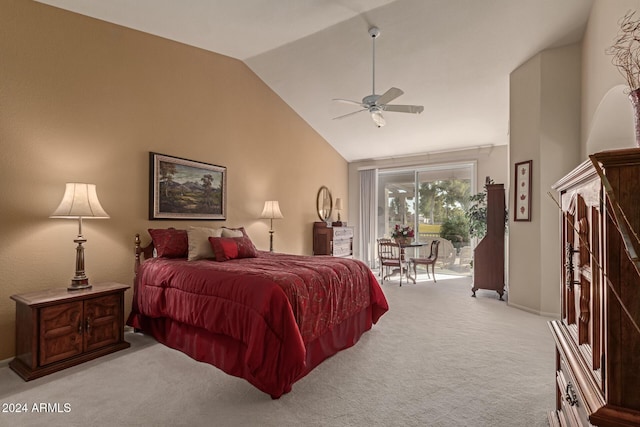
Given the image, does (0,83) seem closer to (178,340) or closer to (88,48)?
(88,48)

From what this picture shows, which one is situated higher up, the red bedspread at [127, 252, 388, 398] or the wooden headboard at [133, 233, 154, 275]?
the wooden headboard at [133, 233, 154, 275]

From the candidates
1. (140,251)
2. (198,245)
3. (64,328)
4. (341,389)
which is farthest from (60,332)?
(341,389)

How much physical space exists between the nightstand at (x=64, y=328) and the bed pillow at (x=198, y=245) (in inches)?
27.7

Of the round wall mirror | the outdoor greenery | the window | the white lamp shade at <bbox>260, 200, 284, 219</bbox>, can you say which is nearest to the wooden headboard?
the white lamp shade at <bbox>260, 200, 284, 219</bbox>

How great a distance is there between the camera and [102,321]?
2.73m

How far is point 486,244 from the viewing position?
4.86 meters

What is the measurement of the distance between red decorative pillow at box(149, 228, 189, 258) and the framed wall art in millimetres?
4273

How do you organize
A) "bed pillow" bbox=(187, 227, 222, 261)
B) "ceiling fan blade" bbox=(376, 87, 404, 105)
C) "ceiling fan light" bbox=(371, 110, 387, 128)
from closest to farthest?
"ceiling fan blade" bbox=(376, 87, 404, 105) < "bed pillow" bbox=(187, 227, 222, 261) < "ceiling fan light" bbox=(371, 110, 387, 128)

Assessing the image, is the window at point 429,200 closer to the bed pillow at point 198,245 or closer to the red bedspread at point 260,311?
the red bedspread at point 260,311

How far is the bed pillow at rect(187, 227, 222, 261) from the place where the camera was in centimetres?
333

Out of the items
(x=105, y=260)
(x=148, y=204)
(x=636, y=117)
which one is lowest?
(x=105, y=260)

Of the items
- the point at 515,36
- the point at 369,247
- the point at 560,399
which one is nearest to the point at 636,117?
the point at 560,399

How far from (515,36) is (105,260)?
5.19 meters

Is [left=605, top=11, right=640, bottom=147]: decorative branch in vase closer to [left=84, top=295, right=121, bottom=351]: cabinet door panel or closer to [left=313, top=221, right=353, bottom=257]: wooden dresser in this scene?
[left=84, top=295, right=121, bottom=351]: cabinet door panel
